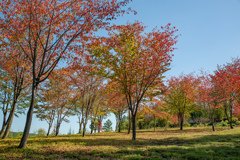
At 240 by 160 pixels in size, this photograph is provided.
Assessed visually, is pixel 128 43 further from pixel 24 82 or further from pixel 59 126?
pixel 59 126

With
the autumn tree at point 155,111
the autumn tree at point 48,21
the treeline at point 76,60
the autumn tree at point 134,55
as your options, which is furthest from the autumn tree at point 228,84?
the autumn tree at point 48,21

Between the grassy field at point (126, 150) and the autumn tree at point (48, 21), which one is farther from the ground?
the autumn tree at point (48, 21)

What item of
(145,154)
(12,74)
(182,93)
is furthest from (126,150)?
(182,93)

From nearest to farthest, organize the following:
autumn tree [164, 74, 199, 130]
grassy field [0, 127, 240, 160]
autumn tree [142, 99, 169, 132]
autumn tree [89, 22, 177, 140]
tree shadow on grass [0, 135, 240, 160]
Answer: tree shadow on grass [0, 135, 240, 160], grassy field [0, 127, 240, 160], autumn tree [89, 22, 177, 140], autumn tree [142, 99, 169, 132], autumn tree [164, 74, 199, 130]

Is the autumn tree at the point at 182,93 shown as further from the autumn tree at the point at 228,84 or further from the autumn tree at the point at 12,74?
the autumn tree at the point at 12,74

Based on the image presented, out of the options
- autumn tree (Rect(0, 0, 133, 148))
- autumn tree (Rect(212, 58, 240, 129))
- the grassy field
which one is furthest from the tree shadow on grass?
autumn tree (Rect(212, 58, 240, 129))

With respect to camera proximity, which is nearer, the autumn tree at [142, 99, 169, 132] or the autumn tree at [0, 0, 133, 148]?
the autumn tree at [0, 0, 133, 148]

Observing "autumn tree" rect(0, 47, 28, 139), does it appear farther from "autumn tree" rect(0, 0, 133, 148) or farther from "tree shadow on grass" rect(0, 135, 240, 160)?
"tree shadow on grass" rect(0, 135, 240, 160)

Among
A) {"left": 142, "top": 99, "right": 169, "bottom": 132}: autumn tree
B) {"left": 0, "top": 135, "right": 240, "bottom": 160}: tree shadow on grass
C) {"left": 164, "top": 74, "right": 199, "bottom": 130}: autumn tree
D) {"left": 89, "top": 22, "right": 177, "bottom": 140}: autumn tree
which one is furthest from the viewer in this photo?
{"left": 164, "top": 74, "right": 199, "bottom": 130}: autumn tree

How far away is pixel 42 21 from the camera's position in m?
10.3

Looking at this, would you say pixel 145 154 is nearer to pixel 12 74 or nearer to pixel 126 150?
pixel 126 150

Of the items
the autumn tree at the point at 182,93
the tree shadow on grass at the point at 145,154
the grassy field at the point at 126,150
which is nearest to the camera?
the tree shadow on grass at the point at 145,154

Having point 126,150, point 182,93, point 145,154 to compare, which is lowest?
point 126,150

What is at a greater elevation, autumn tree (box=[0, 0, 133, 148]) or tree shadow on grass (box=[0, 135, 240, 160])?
autumn tree (box=[0, 0, 133, 148])
